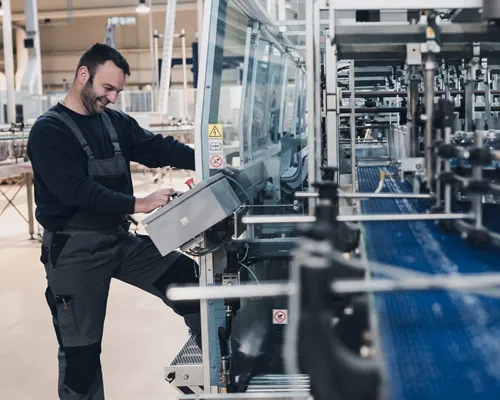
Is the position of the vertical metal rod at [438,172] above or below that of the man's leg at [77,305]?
above

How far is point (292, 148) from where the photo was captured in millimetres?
7074

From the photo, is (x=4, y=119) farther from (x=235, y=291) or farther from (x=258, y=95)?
(x=235, y=291)

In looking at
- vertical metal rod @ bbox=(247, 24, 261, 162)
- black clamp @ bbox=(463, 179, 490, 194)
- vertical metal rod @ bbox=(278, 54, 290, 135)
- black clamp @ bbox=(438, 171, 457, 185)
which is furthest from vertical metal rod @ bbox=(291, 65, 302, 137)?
black clamp @ bbox=(463, 179, 490, 194)

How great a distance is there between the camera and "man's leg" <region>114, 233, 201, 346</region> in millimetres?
3061

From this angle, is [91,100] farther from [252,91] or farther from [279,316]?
[252,91]

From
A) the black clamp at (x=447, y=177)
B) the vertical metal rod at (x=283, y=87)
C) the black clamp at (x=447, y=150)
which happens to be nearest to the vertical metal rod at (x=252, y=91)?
the vertical metal rod at (x=283, y=87)

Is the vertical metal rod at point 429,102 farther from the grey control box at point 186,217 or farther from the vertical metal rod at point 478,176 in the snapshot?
the grey control box at point 186,217

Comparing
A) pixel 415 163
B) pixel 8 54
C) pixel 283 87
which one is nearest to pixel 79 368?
pixel 415 163

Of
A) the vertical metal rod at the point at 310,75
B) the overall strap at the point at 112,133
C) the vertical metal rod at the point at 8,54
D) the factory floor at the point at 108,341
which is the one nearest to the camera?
the vertical metal rod at the point at 310,75

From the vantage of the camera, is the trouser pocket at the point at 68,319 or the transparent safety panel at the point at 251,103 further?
the transparent safety panel at the point at 251,103

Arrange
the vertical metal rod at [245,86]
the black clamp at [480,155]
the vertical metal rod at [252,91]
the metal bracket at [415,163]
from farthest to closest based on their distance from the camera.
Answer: the vertical metal rod at [252,91]
the vertical metal rod at [245,86]
the metal bracket at [415,163]
the black clamp at [480,155]

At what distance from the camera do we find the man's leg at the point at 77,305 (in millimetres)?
2787

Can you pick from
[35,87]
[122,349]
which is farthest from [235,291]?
[35,87]

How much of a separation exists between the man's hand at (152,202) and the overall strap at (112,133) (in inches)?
13.7
